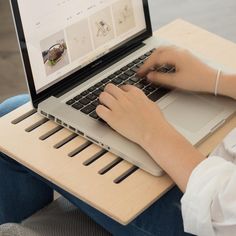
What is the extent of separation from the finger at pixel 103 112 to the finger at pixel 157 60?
0.16 meters

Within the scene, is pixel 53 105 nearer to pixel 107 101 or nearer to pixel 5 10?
pixel 107 101

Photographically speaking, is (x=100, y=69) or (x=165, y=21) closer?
(x=100, y=69)

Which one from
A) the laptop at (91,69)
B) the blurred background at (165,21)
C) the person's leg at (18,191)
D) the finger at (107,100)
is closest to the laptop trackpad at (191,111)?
the laptop at (91,69)

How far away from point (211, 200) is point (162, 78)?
0.34 metres

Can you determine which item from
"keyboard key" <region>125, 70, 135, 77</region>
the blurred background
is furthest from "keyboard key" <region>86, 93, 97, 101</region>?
the blurred background

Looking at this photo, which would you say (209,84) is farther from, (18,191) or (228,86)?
(18,191)

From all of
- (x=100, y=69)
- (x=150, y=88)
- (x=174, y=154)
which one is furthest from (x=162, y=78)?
(x=174, y=154)

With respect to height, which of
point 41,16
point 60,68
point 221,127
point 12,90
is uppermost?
point 41,16

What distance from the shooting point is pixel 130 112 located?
100 centimetres

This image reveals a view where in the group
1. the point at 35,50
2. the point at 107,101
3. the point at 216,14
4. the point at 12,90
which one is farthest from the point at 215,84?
the point at 216,14

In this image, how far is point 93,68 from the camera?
1.15 m

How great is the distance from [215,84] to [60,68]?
0.99 feet

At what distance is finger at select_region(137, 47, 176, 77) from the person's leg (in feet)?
0.83

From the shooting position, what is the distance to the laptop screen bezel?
1.00 meters
